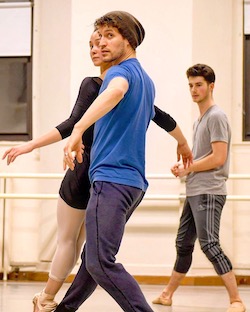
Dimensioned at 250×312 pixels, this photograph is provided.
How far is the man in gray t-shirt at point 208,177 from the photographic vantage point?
3625 mm

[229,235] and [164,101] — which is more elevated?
[164,101]

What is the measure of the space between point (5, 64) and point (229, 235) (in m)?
2.30

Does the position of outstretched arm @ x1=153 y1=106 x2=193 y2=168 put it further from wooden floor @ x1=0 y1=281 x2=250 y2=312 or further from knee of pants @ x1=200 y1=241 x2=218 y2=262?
wooden floor @ x1=0 y1=281 x2=250 y2=312

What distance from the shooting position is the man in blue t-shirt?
2.22 m

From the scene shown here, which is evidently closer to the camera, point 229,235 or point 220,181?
point 220,181

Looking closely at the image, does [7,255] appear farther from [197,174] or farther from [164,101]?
[197,174]

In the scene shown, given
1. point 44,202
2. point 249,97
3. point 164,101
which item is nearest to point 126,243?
point 44,202

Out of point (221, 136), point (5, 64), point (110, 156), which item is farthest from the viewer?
point (5, 64)

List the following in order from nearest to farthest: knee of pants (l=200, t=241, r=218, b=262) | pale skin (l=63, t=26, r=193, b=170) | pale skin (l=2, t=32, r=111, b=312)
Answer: pale skin (l=63, t=26, r=193, b=170) → pale skin (l=2, t=32, r=111, b=312) → knee of pants (l=200, t=241, r=218, b=262)

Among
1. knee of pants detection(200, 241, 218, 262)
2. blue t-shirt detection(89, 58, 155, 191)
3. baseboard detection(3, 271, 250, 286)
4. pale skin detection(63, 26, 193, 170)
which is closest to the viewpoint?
pale skin detection(63, 26, 193, 170)

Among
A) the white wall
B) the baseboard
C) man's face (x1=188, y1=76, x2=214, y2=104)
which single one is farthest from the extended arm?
the baseboard

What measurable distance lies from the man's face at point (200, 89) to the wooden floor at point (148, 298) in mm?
1186

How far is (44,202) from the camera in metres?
5.32

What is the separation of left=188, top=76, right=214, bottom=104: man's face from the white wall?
1.29m
